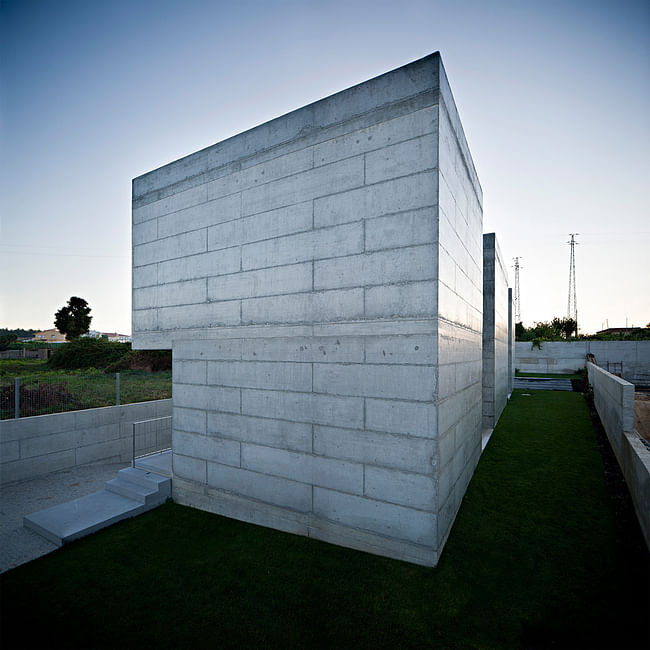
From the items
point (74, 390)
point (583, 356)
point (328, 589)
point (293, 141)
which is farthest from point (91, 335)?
point (583, 356)

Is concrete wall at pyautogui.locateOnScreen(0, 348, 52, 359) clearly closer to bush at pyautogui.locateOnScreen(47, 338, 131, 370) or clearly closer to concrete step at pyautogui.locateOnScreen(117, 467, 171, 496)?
bush at pyautogui.locateOnScreen(47, 338, 131, 370)

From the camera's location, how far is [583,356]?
29.4 metres

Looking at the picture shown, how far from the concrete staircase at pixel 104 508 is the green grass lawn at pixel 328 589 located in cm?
20

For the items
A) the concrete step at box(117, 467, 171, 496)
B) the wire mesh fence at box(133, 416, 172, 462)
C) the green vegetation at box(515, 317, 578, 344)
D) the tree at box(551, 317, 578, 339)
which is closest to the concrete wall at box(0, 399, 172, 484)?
the wire mesh fence at box(133, 416, 172, 462)

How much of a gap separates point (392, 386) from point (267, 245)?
2.84 meters

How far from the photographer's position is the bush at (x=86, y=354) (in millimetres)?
22922

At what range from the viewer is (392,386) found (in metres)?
4.26

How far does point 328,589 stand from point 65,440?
24.6ft

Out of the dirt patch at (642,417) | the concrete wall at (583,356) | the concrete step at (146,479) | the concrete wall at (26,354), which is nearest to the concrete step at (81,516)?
the concrete step at (146,479)

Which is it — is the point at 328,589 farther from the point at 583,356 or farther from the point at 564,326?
the point at 564,326

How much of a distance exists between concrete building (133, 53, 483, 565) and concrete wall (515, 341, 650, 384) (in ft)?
94.2

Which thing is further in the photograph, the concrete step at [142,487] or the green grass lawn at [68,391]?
the green grass lawn at [68,391]

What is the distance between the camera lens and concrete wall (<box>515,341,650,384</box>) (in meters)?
26.2

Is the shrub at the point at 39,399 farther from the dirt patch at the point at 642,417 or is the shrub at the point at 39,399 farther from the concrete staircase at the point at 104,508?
the dirt patch at the point at 642,417
